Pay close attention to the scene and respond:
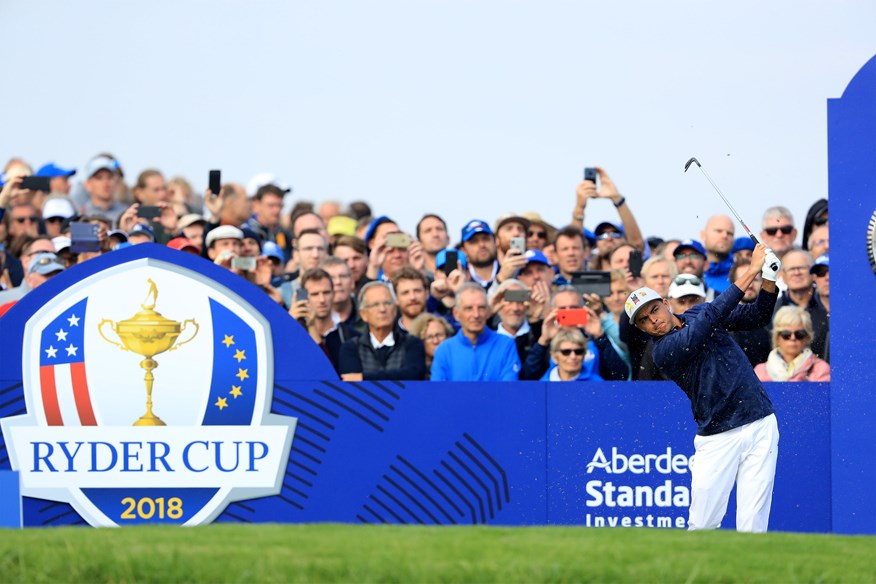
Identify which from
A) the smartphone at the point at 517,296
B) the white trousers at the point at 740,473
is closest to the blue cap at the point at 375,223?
the smartphone at the point at 517,296

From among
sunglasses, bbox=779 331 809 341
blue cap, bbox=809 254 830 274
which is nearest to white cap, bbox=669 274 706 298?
sunglasses, bbox=779 331 809 341

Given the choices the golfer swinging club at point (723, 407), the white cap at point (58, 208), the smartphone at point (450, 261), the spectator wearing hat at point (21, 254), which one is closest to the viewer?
the golfer swinging club at point (723, 407)

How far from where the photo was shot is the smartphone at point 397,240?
13.6 metres

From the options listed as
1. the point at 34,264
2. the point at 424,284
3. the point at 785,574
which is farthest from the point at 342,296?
the point at 785,574

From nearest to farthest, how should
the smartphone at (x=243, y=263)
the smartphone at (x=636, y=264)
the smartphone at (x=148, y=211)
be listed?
the smartphone at (x=636, y=264)
the smartphone at (x=243, y=263)
the smartphone at (x=148, y=211)

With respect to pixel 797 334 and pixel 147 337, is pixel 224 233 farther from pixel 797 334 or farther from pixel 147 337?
pixel 797 334

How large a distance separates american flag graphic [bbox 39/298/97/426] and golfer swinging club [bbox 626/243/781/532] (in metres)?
3.96

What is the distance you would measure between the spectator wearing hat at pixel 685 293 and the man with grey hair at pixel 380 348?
192 centimetres

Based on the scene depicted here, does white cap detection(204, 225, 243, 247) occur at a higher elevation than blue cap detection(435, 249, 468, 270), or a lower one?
higher

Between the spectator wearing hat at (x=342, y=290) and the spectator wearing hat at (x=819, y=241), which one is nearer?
the spectator wearing hat at (x=342, y=290)

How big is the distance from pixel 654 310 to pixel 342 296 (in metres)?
3.30

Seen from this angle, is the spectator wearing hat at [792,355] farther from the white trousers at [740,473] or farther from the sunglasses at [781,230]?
the sunglasses at [781,230]

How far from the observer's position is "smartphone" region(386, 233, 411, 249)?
1361cm

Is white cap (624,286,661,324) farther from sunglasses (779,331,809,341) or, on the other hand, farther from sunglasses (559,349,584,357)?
sunglasses (779,331,809,341)
